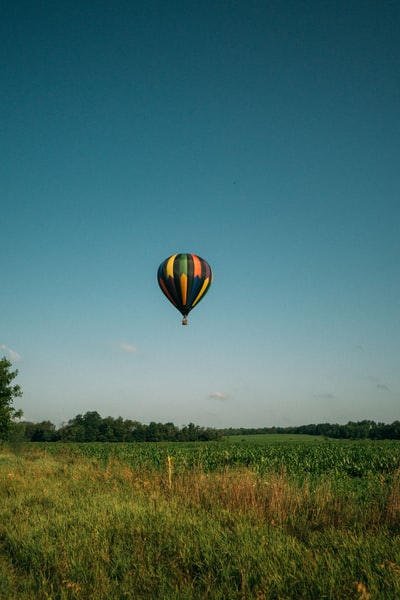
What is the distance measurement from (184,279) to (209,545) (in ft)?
35.8

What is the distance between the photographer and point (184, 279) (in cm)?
1499

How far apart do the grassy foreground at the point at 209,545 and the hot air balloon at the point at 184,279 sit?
27.3 feet

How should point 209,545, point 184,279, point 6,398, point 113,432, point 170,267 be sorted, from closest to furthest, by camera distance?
point 209,545
point 184,279
point 170,267
point 6,398
point 113,432

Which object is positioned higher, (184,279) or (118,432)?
(184,279)

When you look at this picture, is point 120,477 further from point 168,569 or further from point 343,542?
point 343,542

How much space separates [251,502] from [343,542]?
2181mm

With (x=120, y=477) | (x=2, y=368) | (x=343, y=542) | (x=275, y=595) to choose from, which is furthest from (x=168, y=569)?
(x=2, y=368)

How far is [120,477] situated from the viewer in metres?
10.6

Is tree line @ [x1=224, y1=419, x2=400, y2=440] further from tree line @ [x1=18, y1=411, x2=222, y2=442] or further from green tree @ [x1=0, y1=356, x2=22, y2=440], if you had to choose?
green tree @ [x1=0, y1=356, x2=22, y2=440]

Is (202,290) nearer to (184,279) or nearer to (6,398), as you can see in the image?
(184,279)

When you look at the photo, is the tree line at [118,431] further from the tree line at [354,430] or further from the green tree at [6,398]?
the green tree at [6,398]

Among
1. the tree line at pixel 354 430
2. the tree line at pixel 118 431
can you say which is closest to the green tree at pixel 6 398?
the tree line at pixel 118 431

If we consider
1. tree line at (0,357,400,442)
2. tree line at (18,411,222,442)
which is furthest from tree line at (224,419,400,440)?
tree line at (18,411,222,442)

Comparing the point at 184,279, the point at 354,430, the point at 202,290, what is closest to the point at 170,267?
the point at 184,279
